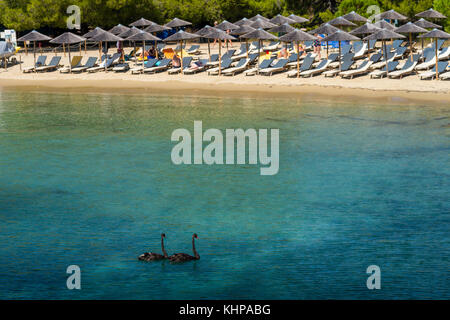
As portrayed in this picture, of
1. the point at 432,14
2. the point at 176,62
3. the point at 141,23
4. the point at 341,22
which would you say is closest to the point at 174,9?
the point at 141,23

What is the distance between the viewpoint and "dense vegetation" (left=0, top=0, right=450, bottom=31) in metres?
42.5

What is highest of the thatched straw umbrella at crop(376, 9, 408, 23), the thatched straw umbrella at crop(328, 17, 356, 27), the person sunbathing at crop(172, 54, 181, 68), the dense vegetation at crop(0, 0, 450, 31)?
the dense vegetation at crop(0, 0, 450, 31)

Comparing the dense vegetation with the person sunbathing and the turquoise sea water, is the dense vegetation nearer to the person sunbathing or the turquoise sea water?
the person sunbathing

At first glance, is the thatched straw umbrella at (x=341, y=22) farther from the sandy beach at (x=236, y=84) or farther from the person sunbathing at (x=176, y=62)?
the person sunbathing at (x=176, y=62)

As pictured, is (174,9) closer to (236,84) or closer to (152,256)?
(236,84)

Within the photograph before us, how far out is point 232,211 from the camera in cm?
1490

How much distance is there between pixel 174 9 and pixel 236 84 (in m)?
17.8

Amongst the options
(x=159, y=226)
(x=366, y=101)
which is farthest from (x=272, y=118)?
(x=159, y=226)

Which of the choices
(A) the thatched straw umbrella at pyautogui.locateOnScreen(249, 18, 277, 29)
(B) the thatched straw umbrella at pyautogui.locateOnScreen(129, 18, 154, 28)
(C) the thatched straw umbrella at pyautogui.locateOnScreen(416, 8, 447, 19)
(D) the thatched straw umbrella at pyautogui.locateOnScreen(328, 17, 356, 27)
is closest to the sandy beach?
(B) the thatched straw umbrella at pyautogui.locateOnScreen(129, 18, 154, 28)

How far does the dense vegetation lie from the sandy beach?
7159mm

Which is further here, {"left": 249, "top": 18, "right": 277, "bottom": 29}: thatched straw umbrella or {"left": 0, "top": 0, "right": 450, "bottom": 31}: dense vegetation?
{"left": 0, "top": 0, "right": 450, "bottom": 31}: dense vegetation

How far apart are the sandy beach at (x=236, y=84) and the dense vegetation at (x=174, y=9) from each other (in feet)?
23.5

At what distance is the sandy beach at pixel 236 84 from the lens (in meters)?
29.5

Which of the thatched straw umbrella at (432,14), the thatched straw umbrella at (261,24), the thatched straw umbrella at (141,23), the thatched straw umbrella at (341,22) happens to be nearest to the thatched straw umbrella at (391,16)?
the thatched straw umbrella at (432,14)
